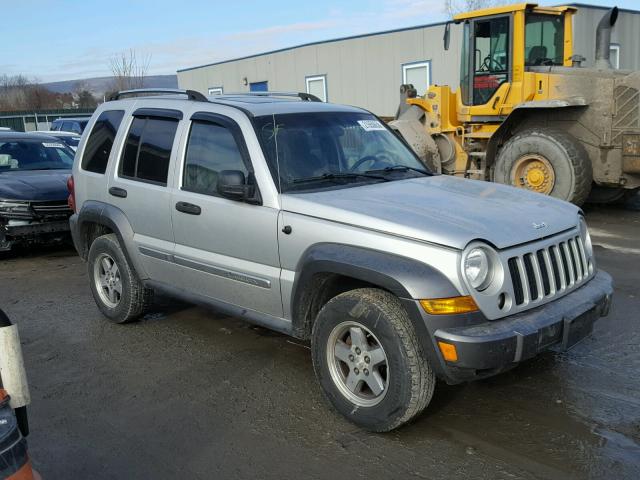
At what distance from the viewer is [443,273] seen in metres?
3.43

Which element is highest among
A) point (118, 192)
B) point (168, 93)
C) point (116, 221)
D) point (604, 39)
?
point (604, 39)

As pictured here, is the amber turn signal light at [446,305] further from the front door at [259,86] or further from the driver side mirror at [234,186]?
the front door at [259,86]

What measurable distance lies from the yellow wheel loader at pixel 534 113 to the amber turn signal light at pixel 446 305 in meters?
6.78

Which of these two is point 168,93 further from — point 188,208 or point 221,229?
point 221,229

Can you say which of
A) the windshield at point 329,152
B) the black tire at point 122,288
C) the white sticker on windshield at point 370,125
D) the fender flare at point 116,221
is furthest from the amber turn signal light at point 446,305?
the black tire at point 122,288

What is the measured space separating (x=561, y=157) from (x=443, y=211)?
6352mm

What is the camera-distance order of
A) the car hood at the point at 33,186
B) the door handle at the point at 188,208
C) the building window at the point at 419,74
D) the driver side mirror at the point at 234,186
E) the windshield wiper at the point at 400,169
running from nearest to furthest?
the driver side mirror at the point at 234,186, the door handle at the point at 188,208, the windshield wiper at the point at 400,169, the car hood at the point at 33,186, the building window at the point at 419,74

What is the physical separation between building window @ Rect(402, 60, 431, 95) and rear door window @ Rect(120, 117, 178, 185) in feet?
61.7

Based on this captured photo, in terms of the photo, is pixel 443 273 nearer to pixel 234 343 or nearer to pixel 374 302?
pixel 374 302

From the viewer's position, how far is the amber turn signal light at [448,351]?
132 inches

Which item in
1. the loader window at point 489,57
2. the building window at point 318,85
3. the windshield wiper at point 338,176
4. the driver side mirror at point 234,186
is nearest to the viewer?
the driver side mirror at point 234,186

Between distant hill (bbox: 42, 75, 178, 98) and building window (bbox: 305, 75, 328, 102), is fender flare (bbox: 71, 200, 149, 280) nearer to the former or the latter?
distant hill (bbox: 42, 75, 178, 98)

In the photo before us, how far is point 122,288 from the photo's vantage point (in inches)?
225

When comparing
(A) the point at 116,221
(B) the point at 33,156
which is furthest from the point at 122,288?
(B) the point at 33,156
